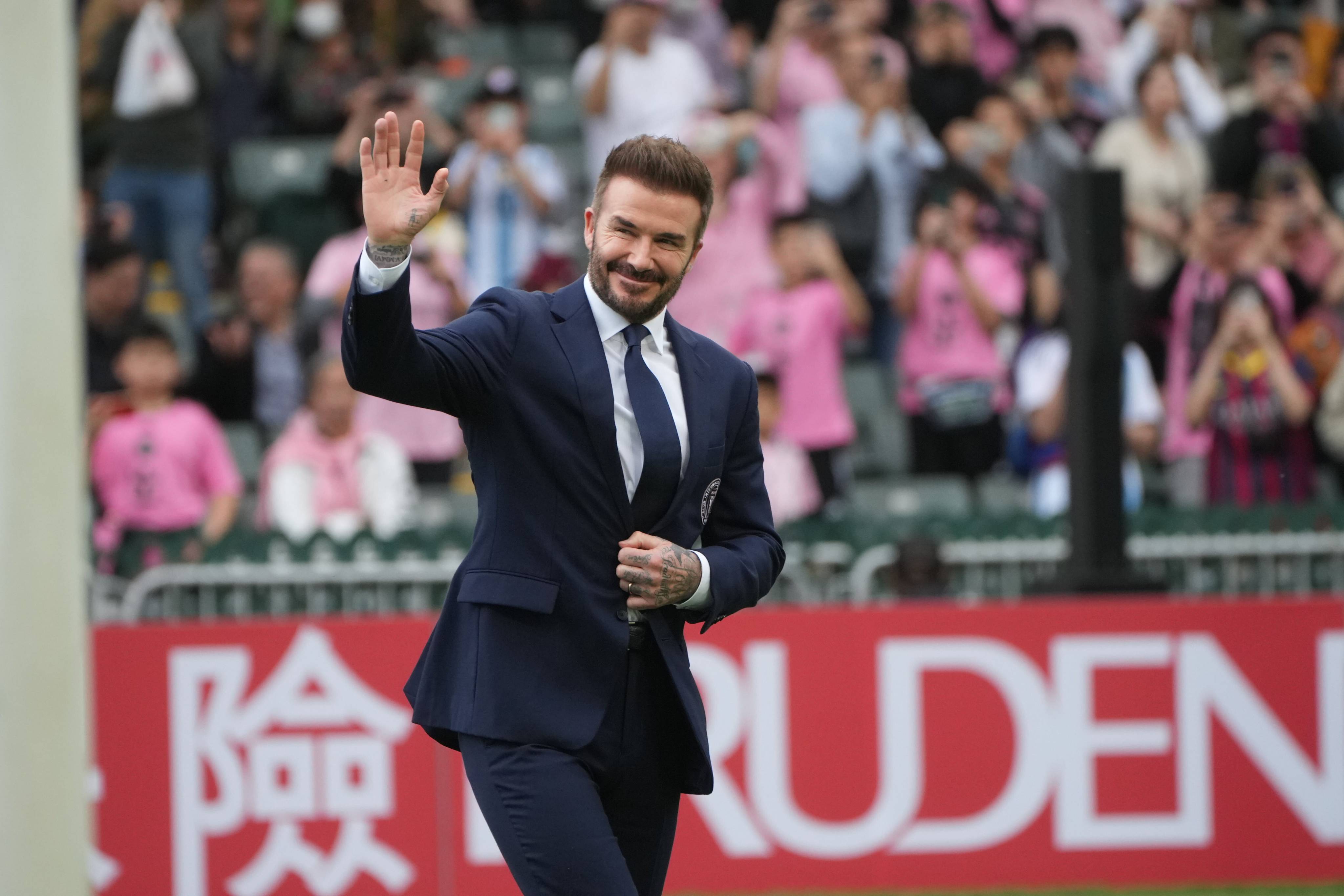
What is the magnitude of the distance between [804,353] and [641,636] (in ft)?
18.8

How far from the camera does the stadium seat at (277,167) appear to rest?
1083 centimetres

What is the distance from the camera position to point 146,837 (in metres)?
6.63

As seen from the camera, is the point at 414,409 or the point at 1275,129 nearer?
the point at 414,409

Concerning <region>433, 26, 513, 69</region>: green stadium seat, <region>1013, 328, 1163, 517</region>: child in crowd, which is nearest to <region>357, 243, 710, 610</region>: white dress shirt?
<region>1013, 328, 1163, 517</region>: child in crowd

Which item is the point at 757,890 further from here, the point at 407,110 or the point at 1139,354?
the point at 407,110

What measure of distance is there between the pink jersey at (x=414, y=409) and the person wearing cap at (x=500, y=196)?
34 centimetres

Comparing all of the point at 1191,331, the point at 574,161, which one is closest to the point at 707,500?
the point at 1191,331

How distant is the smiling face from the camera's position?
3.36 m

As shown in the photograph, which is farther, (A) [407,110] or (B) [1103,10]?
(B) [1103,10]

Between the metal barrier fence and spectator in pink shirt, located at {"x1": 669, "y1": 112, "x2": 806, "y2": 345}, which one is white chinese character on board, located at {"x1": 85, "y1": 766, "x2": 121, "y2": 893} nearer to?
the metal barrier fence

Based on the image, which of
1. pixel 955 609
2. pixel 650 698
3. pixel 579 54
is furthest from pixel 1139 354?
pixel 650 698

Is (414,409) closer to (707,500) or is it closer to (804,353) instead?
(804,353)

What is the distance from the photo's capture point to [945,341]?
952 centimetres

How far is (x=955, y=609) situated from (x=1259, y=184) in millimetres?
4675
